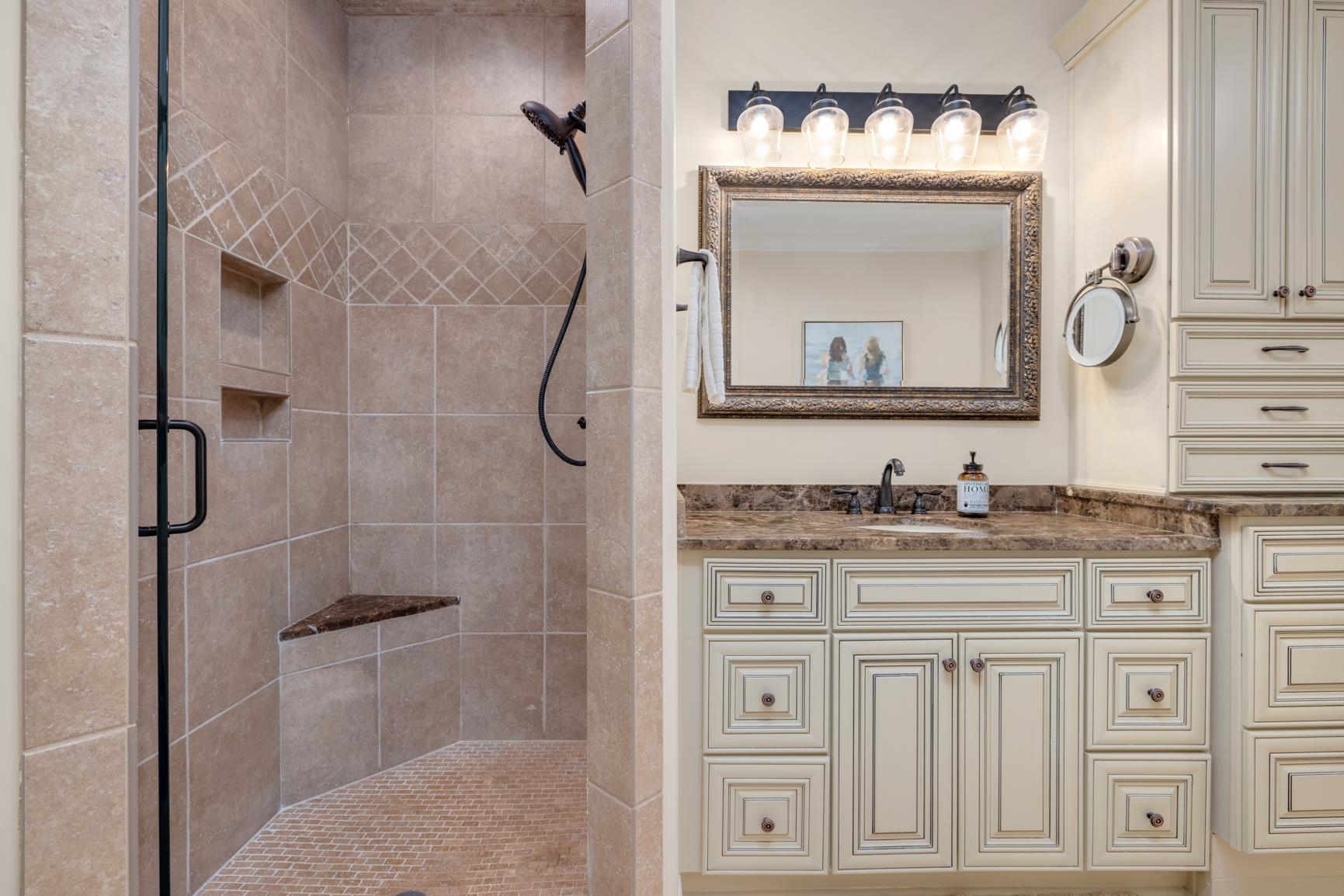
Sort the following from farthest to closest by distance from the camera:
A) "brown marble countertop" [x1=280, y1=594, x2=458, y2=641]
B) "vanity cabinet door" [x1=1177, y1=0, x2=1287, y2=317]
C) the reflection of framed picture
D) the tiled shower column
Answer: the reflection of framed picture
"brown marble countertop" [x1=280, y1=594, x2=458, y2=641]
"vanity cabinet door" [x1=1177, y1=0, x2=1287, y2=317]
the tiled shower column

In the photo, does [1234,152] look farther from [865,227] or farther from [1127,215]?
[865,227]

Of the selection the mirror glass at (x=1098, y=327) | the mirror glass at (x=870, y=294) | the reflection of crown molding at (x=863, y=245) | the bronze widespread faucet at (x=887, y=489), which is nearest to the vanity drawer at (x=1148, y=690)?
the bronze widespread faucet at (x=887, y=489)

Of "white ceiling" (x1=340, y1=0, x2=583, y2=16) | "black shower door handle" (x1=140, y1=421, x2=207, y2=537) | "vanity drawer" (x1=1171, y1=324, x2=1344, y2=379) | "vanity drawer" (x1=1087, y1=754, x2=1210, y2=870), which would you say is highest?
"white ceiling" (x1=340, y1=0, x2=583, y2=16)

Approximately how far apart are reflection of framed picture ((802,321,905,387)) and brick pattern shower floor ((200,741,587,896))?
155cm

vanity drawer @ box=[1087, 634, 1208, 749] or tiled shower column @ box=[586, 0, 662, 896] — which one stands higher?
tiled shower column @ box=[586, 0, 662, 896]

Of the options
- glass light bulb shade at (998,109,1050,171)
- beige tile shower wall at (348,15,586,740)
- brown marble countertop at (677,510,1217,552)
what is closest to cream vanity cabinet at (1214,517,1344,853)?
brown marble countertop at (677,510,1217,552)

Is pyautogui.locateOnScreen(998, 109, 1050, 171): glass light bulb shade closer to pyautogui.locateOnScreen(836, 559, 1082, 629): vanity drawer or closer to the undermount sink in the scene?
the undermount sink

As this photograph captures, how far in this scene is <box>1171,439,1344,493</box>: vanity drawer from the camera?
165cm

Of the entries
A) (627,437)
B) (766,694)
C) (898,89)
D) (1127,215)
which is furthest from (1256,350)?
(627,437)

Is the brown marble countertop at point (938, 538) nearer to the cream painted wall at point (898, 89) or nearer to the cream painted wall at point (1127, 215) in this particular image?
the cream painted wall at point (1127, 215)

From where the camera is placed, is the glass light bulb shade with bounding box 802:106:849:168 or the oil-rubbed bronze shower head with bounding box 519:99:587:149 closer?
the oil-rubbed bronze shower head with bounding box 519:99:587:149

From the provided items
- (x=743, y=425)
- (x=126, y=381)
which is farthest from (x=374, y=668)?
(x=126, y=381)

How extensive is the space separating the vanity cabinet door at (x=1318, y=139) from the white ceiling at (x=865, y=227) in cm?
71

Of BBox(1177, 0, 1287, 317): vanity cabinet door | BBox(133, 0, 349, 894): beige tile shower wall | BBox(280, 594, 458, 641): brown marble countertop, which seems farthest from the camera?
BBox(280, 594, 458, 641): brown marble countertop
